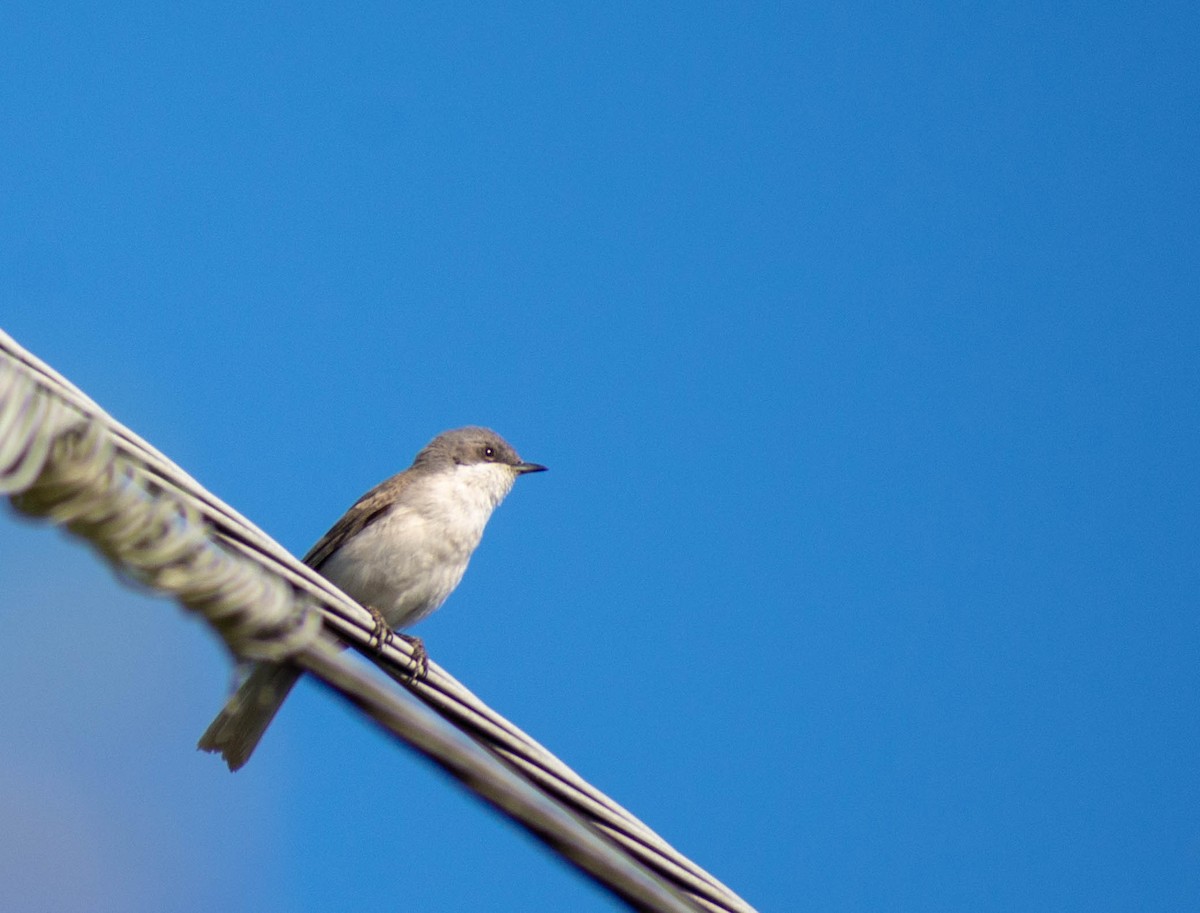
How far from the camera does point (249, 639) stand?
2008 mm

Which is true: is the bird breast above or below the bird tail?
above

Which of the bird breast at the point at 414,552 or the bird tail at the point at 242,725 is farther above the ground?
the bird breast at the point at 414,552

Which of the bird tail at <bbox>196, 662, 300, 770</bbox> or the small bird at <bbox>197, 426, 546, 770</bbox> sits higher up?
the small bird at <bbox>197, 426, 546, 770</bbox>

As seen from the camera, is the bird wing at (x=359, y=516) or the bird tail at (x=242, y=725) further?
the bird wing at (x=359, y=516)

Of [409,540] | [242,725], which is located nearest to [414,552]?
[409,540]

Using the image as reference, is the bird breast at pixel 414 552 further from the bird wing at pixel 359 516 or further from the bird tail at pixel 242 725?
the bird tail at pixel 242 725

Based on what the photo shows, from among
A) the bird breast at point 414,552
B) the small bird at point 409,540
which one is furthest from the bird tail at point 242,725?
the bird breast at point 414,552

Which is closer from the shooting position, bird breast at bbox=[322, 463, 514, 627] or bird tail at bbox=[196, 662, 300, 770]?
bird tail at bbox=[196, 662, 300, 770]

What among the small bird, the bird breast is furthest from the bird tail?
the bird breast

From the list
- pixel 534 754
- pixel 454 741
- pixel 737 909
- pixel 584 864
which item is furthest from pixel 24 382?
pixel 737 909

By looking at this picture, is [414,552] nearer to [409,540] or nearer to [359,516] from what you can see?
[409,540]

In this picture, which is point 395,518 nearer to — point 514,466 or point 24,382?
point 514,466

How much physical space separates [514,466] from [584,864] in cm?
694

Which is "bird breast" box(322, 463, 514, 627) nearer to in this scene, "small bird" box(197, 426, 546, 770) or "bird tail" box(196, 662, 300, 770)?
"small bird" box(197, 426, 546, 770)
